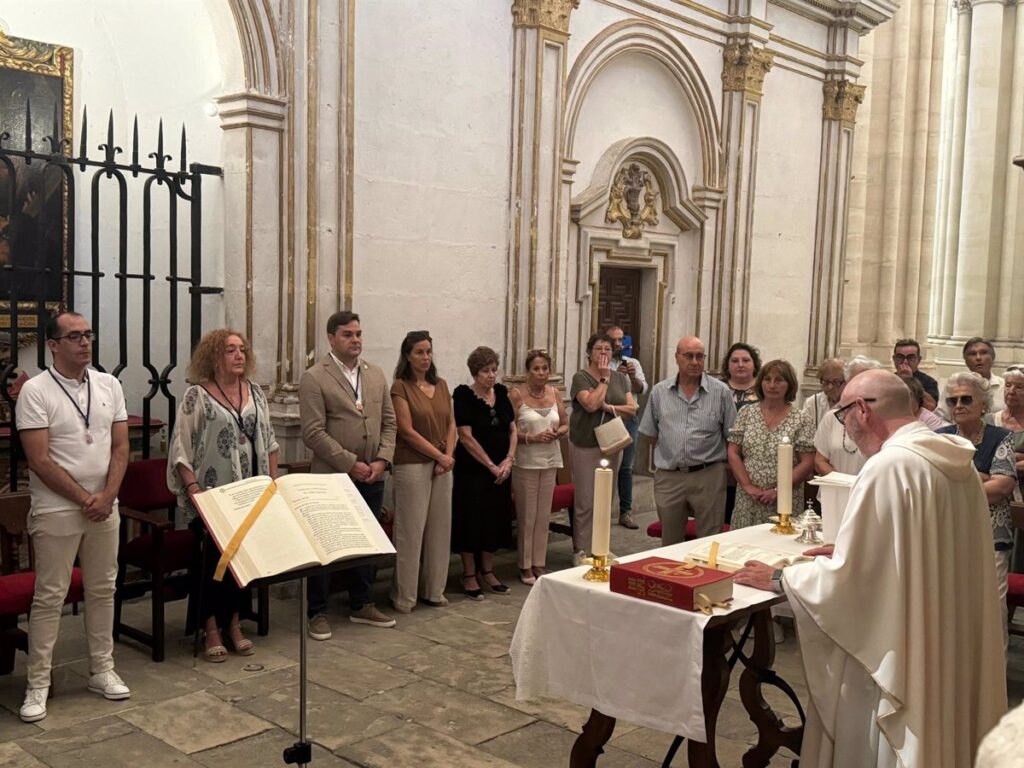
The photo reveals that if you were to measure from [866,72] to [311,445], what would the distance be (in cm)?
1234

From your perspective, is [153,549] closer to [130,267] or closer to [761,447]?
[130,267]

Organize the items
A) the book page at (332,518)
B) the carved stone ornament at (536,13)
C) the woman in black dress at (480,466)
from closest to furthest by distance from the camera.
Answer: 1. the book page at (332,518)
2. the woman in black dress at (480,466)
3. the carved stone ornament at (536,13)

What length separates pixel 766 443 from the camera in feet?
20.0

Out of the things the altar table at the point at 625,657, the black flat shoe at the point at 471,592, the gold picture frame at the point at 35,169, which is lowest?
the black flat shoe at the point at 471,592

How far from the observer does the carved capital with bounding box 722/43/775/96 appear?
35.8ft

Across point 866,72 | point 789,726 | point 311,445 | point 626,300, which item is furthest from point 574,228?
point 866,72

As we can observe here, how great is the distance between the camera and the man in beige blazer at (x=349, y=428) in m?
6.15

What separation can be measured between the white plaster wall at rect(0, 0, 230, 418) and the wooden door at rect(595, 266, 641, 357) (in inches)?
155

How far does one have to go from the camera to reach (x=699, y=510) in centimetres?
664

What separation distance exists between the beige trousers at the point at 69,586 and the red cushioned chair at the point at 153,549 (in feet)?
1.46

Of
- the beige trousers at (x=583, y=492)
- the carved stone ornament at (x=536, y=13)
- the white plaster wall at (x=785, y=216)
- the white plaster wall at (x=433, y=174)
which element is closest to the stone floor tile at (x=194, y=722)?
the white plaster wall at (x=433, y=174)

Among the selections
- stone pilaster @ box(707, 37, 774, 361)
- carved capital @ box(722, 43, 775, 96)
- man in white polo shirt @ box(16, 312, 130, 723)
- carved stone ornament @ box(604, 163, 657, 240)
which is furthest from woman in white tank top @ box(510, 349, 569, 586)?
carved capital @ box(722, 43, 775, 96)

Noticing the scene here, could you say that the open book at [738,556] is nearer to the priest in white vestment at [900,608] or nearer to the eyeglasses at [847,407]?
the priest in white vestment at [900,608]

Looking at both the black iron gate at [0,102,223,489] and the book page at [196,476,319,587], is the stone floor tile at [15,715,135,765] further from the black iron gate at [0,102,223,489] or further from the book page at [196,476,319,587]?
the black iron gate at [0,102,223,489]
